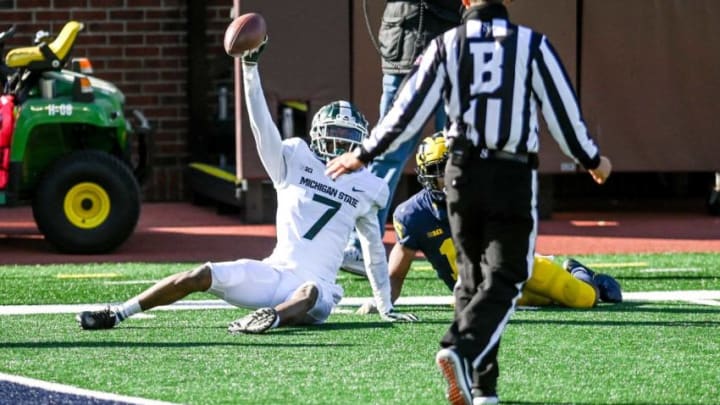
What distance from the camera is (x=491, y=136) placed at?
5.37 meters

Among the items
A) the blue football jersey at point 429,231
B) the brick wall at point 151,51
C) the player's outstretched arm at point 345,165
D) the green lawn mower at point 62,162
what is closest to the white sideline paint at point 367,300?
the blue football jersey at point 429,231

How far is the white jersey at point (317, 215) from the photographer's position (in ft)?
24.4

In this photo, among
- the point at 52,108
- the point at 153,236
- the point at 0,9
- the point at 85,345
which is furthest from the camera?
the point at 0,9

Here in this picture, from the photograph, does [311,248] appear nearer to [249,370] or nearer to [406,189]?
[249,370]

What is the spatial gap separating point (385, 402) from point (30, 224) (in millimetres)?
7632

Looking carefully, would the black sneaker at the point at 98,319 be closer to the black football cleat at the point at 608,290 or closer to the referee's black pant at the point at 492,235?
the referee's black pant at the point at 492,235

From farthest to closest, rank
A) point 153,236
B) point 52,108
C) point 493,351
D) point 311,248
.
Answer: point 153,236, point 52,108, point 311,248, point 493,351

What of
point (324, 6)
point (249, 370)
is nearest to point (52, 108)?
point (324, 6)

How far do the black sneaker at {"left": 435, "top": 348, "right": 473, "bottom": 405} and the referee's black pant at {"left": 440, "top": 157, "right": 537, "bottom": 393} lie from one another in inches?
1.5

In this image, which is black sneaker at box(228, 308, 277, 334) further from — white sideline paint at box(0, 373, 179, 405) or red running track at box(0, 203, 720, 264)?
red running track at box(0, 203, 720, 264)

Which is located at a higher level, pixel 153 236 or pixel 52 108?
pixel 52 108

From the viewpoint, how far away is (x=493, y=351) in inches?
214

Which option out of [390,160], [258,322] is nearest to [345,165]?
[258,322]

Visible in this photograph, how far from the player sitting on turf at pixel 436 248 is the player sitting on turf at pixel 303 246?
39cm
